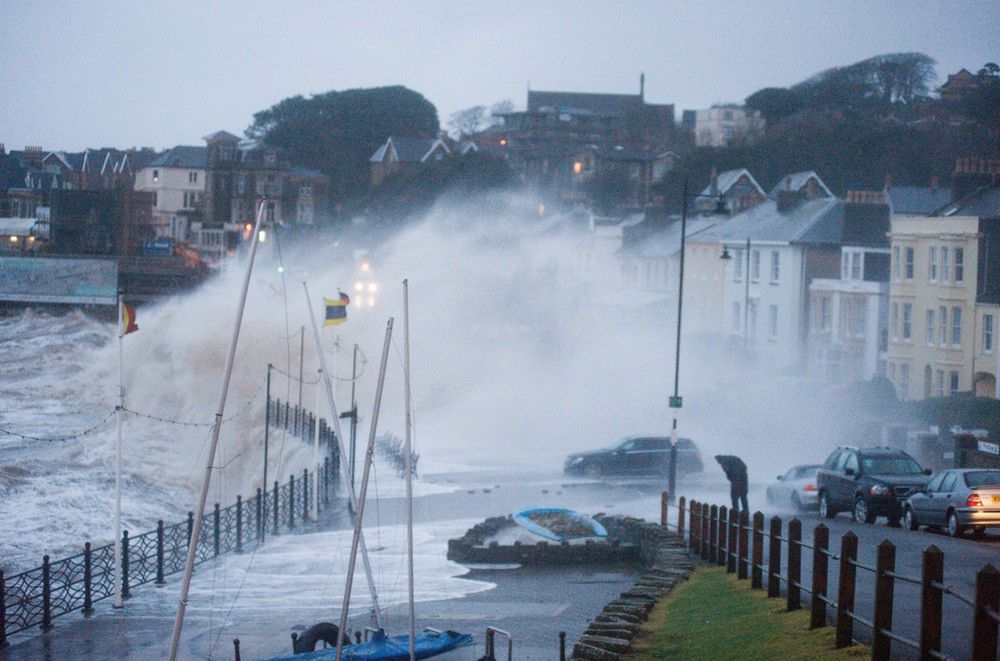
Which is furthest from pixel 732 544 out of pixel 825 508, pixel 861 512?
pixel 825 508

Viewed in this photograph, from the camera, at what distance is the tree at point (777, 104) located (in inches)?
5118

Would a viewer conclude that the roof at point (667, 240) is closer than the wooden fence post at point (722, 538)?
No

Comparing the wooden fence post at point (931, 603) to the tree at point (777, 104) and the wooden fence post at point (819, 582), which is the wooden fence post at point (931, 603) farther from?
the tree at point (777, 104)

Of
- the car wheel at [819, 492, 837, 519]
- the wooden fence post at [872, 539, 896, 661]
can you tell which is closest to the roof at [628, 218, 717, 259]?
the car wheel at [819, 492, 837, 519]

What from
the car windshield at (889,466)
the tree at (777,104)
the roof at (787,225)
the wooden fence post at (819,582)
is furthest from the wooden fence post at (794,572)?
the tree at (777,104)

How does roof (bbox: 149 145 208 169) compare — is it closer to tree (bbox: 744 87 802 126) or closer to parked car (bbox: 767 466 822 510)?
tree (bbox: 744 87 802 126)

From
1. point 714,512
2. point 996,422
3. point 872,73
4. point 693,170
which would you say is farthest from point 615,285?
point 872,73

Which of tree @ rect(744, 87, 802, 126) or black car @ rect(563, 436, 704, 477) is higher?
tree @ rect(744, 87, 802, 126)

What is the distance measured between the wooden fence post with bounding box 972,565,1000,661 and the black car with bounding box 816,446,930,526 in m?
17.0

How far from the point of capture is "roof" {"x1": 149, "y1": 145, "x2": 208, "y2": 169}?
13750 centimetres

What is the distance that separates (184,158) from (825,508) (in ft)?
400

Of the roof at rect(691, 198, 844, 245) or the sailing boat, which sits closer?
the sailing boat

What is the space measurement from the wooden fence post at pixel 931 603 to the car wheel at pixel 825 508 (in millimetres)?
18396

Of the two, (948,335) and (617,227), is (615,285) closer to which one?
(617,227)
